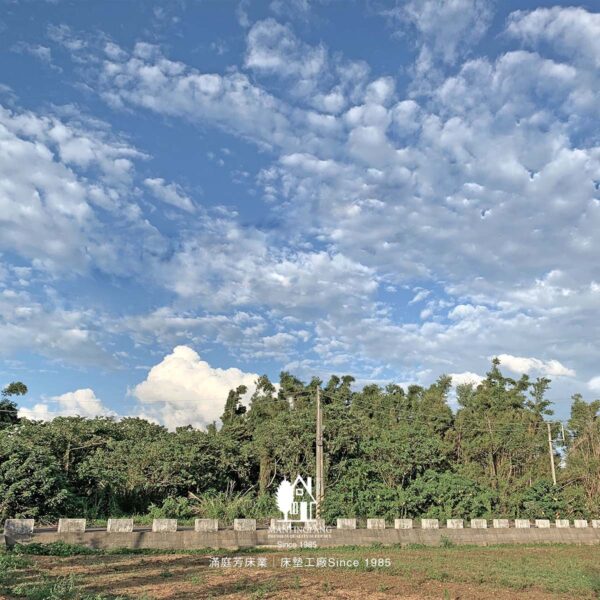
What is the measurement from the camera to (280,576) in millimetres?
12500

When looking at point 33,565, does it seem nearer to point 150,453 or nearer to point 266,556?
point 266,556

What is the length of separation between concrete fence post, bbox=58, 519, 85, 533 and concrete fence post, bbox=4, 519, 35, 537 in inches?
36.1

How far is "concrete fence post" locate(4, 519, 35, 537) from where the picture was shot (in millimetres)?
15195

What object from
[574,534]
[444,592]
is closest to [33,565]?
[444,592]

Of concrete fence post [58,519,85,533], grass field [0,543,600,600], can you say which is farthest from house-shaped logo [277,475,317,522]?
concrete fence post [58,519,85,533]

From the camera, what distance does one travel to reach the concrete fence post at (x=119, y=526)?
16.7 metres

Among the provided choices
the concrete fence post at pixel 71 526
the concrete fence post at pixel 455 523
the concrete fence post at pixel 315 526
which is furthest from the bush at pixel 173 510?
the concrete fence post at pixel 455 523

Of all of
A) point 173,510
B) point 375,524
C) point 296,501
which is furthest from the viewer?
point 296,501

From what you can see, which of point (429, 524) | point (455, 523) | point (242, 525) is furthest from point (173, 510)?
point (455, 523)

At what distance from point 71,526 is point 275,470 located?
616 inches

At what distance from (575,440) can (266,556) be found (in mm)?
32895

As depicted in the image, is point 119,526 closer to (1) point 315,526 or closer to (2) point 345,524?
(1) point 315,526

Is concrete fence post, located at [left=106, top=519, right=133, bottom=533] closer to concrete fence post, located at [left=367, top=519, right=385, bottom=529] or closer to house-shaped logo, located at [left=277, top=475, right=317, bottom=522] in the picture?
house-shaped logo, located at [left=277, top=475, right=317, bottom=522]

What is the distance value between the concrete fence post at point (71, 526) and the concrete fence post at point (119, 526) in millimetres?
787
